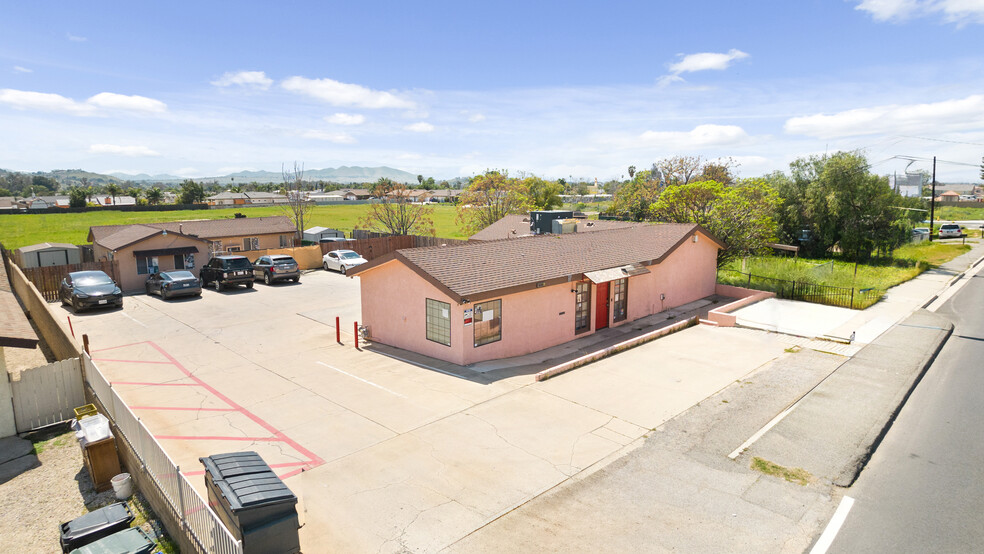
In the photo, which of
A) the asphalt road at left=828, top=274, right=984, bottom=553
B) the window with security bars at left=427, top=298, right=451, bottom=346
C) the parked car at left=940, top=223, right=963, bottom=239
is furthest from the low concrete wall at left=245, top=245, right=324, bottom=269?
the parked car at left=940, top=223, right=963, bottom=239

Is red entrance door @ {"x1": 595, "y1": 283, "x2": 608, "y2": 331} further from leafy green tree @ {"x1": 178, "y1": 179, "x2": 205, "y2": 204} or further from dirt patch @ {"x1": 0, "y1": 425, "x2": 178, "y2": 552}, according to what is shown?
leafy green tree @ {"x1": 178, "y1": 179, "x2": 205, "y2": 204}

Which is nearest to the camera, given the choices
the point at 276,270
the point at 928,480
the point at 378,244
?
the point at 928,480

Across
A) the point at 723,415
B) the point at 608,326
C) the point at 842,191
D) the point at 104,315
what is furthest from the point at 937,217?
the point at 104,315

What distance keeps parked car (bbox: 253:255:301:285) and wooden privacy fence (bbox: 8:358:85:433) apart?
17152mm

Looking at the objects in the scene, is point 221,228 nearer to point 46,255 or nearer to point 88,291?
point 46,255

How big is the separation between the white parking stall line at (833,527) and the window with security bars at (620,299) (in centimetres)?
1207

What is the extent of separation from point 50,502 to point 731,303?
76.6 ft

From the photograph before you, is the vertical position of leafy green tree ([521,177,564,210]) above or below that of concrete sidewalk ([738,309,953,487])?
above

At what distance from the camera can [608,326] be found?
2022 centimetres

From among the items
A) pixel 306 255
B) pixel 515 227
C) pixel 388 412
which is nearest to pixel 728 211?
pixel 515 227

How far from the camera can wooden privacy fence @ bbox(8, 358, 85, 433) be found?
1125 centimetres

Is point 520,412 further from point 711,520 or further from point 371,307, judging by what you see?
point 371,307

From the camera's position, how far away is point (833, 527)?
784cm

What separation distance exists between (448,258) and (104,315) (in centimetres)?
1522
